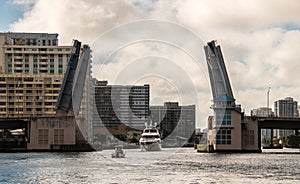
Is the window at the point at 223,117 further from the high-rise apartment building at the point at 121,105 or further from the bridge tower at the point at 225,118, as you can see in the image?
the high-rise apartment building at the point at 121,105

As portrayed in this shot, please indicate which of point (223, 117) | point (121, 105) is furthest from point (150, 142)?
point (121, 105)

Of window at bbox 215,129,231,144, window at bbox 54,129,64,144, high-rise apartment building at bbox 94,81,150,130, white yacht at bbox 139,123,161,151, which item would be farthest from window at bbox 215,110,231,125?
high-rise apartment building at bbox 94,81,150,130

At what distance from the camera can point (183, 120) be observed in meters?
166

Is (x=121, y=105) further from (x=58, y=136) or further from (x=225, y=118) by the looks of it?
(x=225, y=118)

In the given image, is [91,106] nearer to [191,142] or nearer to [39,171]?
[191,142]

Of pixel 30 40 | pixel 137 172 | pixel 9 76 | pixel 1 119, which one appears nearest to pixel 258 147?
pixel 1 119

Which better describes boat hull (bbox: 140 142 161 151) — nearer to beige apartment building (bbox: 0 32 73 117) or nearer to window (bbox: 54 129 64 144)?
window (bbox: 54 129 64 144)

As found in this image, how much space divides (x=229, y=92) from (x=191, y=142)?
104324 mm

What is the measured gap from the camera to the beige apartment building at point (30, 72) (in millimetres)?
141750

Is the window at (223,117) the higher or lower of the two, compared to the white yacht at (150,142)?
higher

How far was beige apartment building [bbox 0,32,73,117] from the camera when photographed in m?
142

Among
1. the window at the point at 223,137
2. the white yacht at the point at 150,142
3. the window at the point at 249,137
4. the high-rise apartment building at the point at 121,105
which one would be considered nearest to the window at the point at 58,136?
the white yacht at the point at 150,142

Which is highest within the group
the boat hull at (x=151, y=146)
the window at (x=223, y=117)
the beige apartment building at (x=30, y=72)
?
the beige apartment building at (x=30, y=72)

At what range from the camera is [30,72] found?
155125 millimetres
